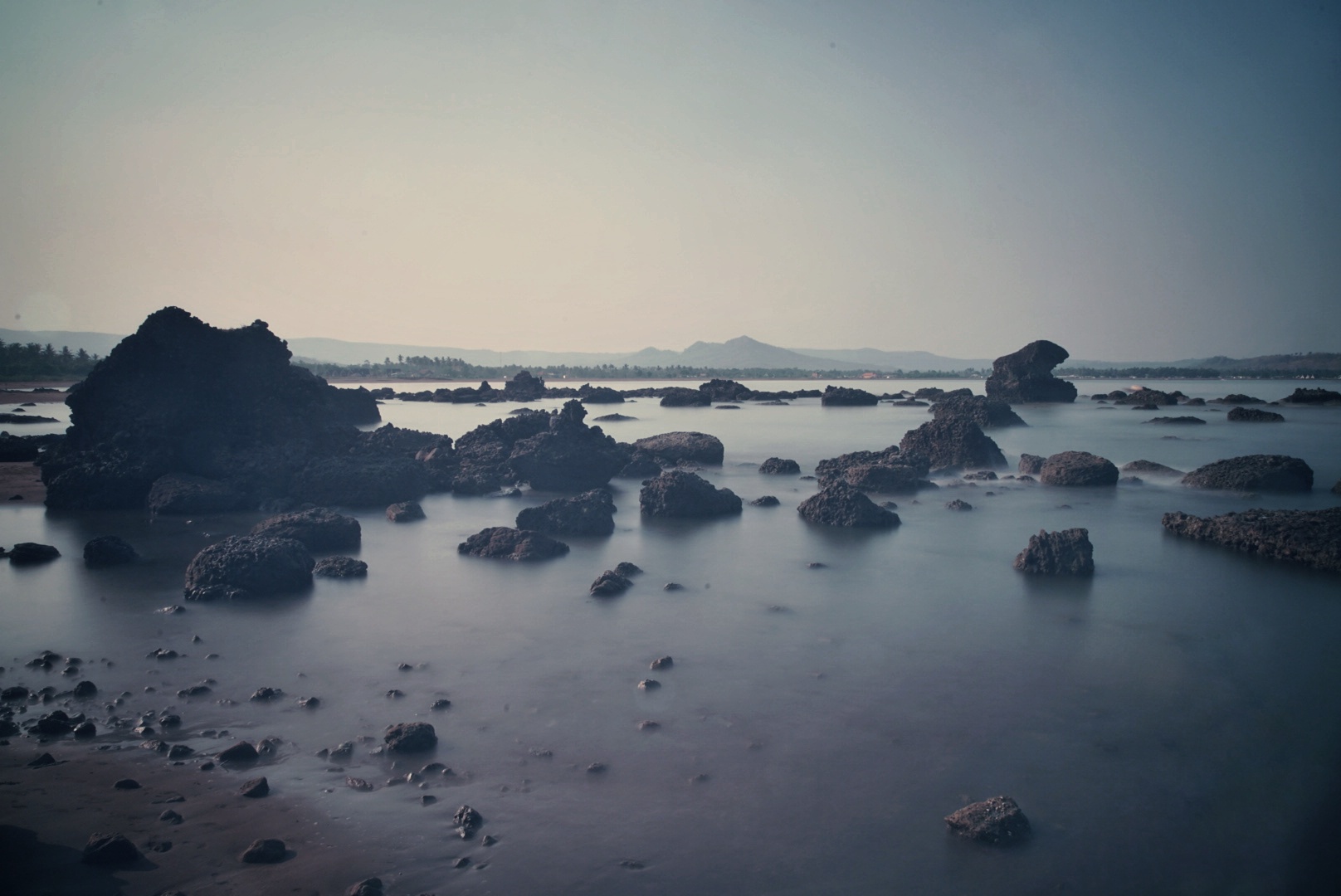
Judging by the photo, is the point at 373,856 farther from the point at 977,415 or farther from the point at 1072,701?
the point at 977,415

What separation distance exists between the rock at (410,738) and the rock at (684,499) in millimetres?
8367

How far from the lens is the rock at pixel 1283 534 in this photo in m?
9.18

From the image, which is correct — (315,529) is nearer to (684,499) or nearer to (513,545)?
(513,545)

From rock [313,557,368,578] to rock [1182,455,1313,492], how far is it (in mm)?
15263

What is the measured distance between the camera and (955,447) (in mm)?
19500

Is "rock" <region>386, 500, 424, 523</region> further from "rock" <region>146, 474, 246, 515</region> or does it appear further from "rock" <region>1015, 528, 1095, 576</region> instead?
"rock" <region>1015, 528, 1095, 576</region>

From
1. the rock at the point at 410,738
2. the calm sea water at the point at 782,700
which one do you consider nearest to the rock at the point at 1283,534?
the calm sea water at the point at 782,700

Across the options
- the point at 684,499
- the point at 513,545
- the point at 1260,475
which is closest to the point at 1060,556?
the point at 684,499

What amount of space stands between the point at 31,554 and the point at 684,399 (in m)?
38.4

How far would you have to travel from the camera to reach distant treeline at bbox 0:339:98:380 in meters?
56.9

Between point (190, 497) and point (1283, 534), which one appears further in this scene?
point (190, 497)

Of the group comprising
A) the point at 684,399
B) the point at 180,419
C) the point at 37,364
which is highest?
the point at 37,364

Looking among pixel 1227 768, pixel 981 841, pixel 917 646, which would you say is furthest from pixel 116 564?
pixel 1227 768

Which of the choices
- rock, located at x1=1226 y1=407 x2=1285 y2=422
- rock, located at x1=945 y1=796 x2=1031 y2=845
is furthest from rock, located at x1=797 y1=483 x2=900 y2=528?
rock, located at x1=1226 y1=407 x2=1285 y2=422
